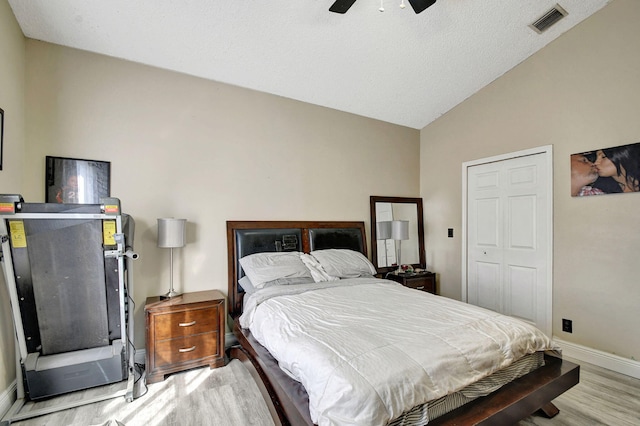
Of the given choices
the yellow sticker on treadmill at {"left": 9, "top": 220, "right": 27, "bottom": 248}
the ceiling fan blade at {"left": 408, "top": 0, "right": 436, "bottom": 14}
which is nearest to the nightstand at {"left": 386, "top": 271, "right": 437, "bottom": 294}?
the ceiling fan blade at {"left": 408, "top": 0, "right": 436, "bottom": 14}

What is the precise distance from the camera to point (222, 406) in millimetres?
2117

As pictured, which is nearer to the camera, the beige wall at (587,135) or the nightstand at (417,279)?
the beige wall at (587,135)

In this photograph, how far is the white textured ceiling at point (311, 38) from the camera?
2342 millimetres

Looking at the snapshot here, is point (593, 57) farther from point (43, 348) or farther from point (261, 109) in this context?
point (43, 348)

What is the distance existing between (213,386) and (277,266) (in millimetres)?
1119

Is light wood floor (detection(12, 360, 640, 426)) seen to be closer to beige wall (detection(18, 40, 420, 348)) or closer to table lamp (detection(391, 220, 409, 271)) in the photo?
beige wall (detection(18, 40, 420, 348))

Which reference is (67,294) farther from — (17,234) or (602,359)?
(602,359)

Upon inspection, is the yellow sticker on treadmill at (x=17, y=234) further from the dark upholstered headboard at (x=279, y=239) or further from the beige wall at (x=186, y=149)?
the dark upholstered headboard at (x=279, y=239)

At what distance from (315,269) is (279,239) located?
54 cm

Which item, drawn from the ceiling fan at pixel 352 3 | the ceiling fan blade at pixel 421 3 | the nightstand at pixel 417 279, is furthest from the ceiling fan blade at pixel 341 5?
the nightstand at pixel 417 279

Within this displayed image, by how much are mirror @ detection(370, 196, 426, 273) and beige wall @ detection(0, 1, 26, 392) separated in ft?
11.6

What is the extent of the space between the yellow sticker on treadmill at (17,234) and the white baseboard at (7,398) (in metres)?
1.00

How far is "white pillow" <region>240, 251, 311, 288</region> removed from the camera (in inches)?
112

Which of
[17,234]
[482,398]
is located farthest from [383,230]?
[17,234]
